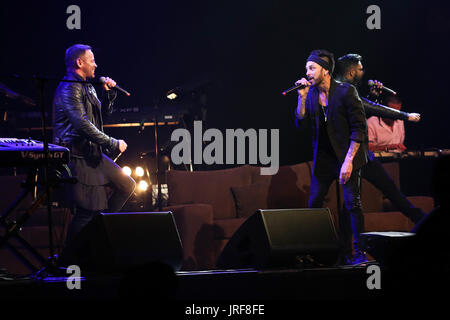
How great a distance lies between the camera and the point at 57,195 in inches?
252

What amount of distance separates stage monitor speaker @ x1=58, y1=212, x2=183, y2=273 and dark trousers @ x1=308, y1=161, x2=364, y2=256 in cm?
143

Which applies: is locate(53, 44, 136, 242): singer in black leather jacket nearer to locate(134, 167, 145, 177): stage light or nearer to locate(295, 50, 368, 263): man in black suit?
locate(295, 50, 368, 263): man in black suit

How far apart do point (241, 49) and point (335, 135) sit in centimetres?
390

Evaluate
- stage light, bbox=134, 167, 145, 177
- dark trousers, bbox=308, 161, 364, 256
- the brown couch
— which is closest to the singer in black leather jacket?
the brown couch

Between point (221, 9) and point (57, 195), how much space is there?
357 centimetres

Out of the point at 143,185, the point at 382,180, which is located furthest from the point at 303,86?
the point at 143,185

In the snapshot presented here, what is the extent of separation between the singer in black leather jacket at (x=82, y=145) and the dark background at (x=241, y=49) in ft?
11.1

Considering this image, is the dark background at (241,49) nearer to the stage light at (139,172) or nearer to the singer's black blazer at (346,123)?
the stage light at (139,172)

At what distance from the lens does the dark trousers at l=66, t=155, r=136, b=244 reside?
4230 millimetres

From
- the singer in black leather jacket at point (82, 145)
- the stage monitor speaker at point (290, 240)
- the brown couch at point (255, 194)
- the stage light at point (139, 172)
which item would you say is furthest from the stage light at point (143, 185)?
the stage monitor speaker at point (290, 240)

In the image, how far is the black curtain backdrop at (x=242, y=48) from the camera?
7422mm

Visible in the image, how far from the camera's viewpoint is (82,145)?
4.27 metres
